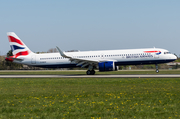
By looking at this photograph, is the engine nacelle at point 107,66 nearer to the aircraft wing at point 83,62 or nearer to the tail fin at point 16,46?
the aircraft wing at point 83,62

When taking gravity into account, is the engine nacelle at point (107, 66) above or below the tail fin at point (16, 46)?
below

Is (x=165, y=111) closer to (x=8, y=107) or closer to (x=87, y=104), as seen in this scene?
(x=87, y=104)

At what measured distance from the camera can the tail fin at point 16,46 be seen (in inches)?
1676

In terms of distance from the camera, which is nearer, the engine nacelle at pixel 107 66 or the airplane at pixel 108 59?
the engine nacelle at pixel 107 66

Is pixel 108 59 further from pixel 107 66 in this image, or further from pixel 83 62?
pixel 83 62

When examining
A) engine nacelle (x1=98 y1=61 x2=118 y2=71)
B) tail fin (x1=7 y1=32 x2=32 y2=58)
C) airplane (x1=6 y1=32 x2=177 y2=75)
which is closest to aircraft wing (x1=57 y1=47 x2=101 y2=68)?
airplane (x1=6 y1=32 x2=177 y2=75)

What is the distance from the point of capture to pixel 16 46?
140 feet

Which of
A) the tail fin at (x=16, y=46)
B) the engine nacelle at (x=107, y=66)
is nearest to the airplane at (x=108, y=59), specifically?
the engine nacelle at (x=107, y=66)

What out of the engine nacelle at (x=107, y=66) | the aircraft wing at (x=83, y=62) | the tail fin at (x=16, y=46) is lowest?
the engine nacelle at (x=107, y=66)

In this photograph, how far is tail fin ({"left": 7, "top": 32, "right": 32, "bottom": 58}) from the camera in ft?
140

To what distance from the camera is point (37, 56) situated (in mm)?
41969

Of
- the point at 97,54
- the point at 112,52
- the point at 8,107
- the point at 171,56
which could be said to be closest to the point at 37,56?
the point at 97,54

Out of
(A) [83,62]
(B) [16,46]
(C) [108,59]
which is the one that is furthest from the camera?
(B) [16,46]

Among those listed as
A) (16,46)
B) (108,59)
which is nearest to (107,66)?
(108,59)
